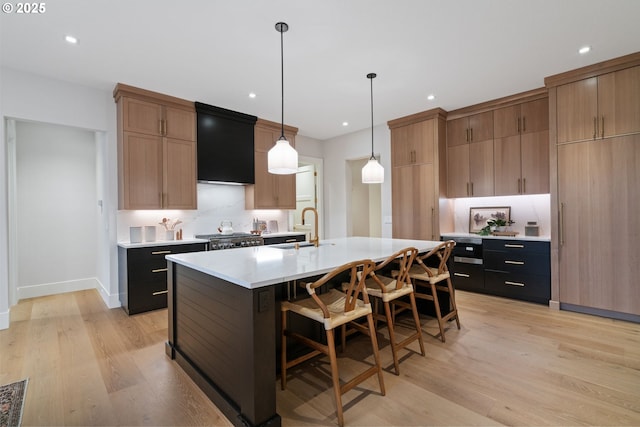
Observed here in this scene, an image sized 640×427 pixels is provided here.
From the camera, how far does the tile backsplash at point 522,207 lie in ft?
13.2

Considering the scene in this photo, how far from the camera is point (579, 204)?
3.34 m

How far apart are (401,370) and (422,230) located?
2.84 m

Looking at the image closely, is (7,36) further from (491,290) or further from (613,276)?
(613,276)

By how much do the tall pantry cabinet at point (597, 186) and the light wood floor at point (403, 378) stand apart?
365 millimetres


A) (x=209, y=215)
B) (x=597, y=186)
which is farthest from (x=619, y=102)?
(x=209, y=215)

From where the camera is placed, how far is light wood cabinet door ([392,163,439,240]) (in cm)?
462

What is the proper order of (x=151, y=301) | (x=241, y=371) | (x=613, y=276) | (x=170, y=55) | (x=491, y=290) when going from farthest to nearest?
(x=491, y=290), (x=151, y=301), (x=613, y=276), (x=170, y=55), (x=241, y=371)

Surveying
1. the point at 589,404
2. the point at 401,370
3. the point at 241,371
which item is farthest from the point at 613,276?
the point at 241,371

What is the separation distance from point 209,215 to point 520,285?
14.7 feet

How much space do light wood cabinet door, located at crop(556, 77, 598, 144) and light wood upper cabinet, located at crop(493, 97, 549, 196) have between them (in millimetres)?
410

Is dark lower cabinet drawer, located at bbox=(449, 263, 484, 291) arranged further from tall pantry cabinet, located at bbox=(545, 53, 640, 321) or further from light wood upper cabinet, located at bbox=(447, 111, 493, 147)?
light wood upper cabinet, located at bbox=(447, 111, 493, 147)

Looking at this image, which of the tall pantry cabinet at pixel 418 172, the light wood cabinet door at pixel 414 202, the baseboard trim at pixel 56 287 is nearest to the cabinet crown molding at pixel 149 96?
the baseboard trim at pixel 56 287

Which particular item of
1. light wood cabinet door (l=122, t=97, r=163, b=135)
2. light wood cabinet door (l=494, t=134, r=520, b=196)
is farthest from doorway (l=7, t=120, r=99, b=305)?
light wood cabinet door (l=494, t=134, r=520, b=196)

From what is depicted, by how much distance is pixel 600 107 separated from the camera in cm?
320
